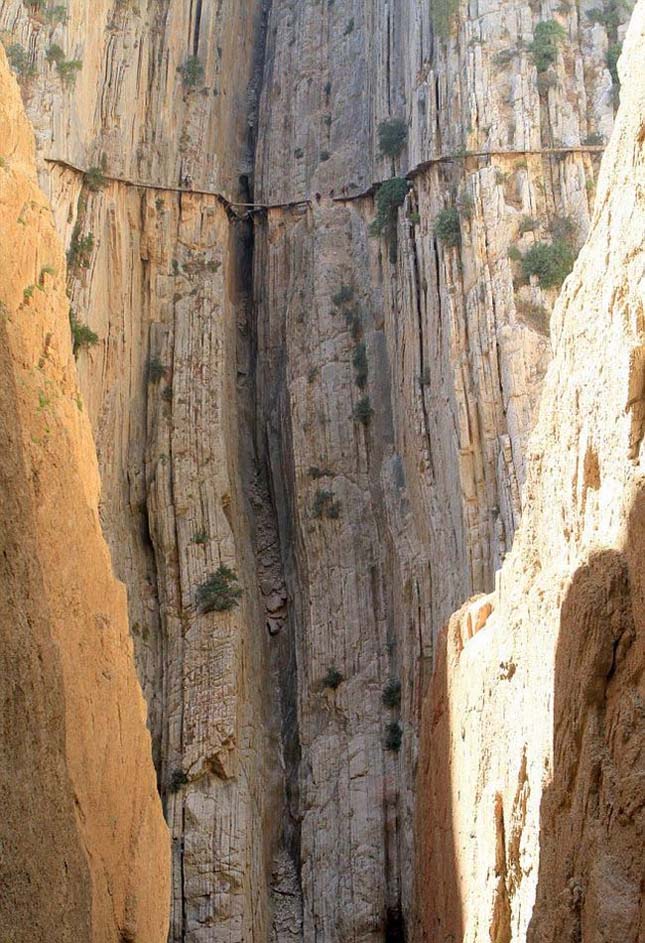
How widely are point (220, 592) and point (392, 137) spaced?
1407 cm

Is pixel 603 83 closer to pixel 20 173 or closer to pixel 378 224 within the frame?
pixel 378 224

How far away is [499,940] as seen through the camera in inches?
665

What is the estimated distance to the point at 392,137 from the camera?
3853 centimetres

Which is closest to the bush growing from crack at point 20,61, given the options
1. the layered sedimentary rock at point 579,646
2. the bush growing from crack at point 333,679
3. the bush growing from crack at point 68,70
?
the bush growing from crack at point 68,70

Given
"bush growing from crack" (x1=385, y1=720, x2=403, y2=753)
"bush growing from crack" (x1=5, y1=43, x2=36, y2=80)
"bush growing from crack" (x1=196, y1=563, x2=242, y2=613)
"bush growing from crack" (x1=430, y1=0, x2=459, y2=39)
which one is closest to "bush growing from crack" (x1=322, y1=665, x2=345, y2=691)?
"bush growing from crack" (x1=385, y1=720, x2=403, y2=753)

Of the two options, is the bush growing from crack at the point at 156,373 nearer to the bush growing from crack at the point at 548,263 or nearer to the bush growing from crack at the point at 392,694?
the bush growing from crack at the point at 548,263

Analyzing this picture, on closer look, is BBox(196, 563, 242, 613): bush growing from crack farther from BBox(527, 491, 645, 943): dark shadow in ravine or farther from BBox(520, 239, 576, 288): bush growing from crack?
BBox(527, 491, 645, 943): dark shadow in ravine

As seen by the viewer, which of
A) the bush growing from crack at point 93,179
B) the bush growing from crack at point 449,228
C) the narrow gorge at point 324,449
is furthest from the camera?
the bush growing from crack at point 93,179

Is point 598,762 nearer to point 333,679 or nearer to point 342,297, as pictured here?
point 333,679

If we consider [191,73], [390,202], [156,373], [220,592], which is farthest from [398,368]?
[191,73]

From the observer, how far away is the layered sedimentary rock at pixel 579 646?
12414 millimetres

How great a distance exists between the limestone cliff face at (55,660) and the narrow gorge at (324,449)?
3.4 inches

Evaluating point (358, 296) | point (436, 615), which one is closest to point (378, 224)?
point (358, 296)

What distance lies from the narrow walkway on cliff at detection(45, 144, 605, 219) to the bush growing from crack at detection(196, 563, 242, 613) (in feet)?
36.9
